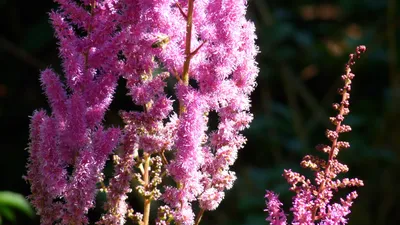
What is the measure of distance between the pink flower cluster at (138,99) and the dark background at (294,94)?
258cm

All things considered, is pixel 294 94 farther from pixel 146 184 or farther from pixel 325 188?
pixel 325 188

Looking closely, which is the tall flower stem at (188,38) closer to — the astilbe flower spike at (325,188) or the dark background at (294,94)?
the astilbe flower spike at (325,188)

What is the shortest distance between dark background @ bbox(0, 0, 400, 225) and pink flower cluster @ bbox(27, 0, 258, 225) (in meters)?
2.58

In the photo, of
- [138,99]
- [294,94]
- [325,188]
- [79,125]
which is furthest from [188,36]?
[294,94]

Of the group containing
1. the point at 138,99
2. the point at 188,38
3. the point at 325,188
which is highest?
the point at 188,38

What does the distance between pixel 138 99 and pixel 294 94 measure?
11.7 ft

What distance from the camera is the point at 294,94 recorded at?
488 cm

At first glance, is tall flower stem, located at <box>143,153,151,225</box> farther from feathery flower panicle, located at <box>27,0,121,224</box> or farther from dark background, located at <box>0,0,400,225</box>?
dark background, located at <box>0,0,400,225</box>

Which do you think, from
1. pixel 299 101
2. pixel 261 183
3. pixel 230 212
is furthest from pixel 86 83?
pixel 299 101

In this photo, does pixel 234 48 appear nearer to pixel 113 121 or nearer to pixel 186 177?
pixel 186 177

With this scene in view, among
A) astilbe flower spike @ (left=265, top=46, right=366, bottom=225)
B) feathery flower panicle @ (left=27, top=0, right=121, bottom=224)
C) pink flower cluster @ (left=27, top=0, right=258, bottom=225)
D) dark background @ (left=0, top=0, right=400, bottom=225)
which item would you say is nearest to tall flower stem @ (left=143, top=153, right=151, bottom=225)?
pink flower cluster @ (left=27, top=0, right=258, bottom=225)

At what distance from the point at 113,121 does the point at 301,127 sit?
118 centimetres

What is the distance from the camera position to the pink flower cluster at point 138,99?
1.36m

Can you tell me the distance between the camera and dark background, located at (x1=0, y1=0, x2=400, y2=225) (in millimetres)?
4379
